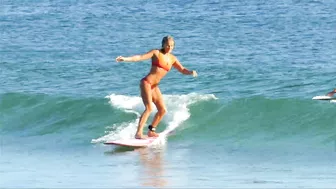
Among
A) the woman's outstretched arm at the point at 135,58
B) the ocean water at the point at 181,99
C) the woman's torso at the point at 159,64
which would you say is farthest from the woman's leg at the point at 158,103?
the woman's outstretched arm at the point at 135,58

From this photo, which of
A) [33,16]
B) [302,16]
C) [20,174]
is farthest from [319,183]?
[33,16]

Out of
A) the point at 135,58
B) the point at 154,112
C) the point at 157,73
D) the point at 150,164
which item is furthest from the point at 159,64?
the point at 154,112

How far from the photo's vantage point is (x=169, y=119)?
1648cm

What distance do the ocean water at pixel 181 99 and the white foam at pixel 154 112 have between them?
4cm

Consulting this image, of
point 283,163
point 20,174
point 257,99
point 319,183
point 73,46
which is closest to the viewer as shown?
point 319,183

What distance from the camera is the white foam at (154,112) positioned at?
15.5 metres

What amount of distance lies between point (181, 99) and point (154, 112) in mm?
1236

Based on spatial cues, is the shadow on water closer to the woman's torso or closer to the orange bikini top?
the woman's torso

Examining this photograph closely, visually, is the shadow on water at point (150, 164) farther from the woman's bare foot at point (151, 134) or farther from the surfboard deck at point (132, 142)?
the woman's bare foot at point (151, 134)

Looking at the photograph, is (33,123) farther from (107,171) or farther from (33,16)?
(33,16)

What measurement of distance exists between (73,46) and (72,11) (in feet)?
27.7

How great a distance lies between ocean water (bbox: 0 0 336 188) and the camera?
1216 centimetres

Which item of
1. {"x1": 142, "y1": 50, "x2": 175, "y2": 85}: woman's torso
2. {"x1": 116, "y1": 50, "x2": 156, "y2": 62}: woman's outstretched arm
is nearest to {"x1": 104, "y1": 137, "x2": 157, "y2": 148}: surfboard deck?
{"x1": 142, "y1": 50, "x2": 175, "y2": 85}: woman's torso

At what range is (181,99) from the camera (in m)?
17.9
